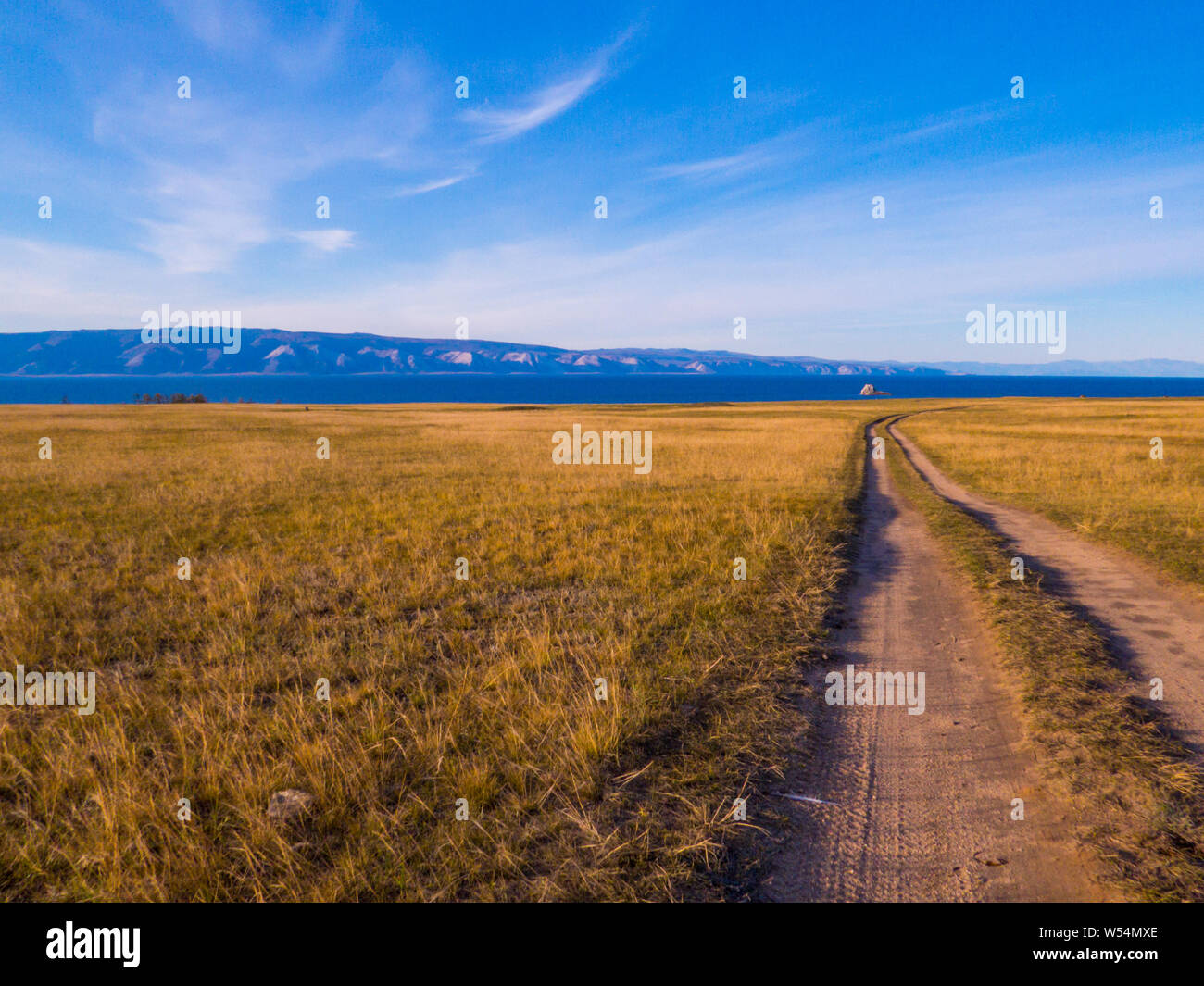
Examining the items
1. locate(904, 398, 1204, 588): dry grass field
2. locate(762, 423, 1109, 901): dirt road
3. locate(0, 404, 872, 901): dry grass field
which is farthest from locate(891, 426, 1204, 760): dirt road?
locate(0, 404, 872, 901): dry grass field

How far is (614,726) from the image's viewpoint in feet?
18.8

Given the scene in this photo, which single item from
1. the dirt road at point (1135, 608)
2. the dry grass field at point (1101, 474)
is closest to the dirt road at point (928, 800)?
the dirt road at point (1135, 608)

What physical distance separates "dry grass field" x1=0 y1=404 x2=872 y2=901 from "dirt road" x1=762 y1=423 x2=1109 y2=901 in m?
0.49

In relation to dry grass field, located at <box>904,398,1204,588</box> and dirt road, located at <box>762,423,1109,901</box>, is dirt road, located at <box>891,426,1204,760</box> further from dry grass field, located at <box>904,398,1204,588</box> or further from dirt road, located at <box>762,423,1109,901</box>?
dirt road, located at <box>762,423,1109,901</box>

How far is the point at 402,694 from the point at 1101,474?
29.1 meters

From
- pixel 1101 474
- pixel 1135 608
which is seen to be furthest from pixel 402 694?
pixel 1101 474

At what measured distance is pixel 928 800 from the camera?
16.0 feet

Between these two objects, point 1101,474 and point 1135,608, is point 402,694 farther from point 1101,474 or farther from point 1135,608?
point 1101,474

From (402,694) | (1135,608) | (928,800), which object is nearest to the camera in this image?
(928,800)

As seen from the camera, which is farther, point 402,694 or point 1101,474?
point 1101,474

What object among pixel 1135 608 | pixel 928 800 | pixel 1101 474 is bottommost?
pixel 928 800

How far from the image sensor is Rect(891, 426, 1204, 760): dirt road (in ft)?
21.6
